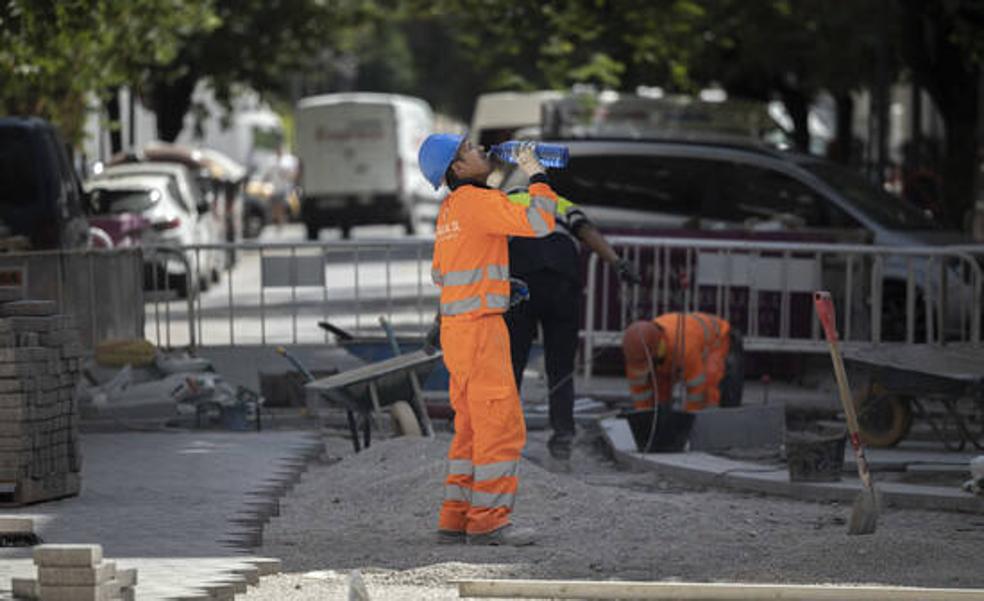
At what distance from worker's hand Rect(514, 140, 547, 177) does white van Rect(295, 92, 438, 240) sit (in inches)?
1390

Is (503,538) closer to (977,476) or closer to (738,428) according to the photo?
(977,476)

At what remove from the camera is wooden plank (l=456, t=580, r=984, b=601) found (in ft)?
25.3

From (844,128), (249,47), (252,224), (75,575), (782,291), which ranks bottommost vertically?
(252,224)

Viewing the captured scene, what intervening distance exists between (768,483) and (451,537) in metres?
2.48

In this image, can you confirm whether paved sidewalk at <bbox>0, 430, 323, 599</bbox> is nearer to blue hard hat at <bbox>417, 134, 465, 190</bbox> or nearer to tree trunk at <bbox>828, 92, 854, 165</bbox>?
blue hard hat at <bbox>417, 134, 465, 190</bbox>

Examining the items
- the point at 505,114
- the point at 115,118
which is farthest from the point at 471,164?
the point at 115,118

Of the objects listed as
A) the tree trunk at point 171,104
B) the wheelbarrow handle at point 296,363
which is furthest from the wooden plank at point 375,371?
the tree trunk at point 171,104

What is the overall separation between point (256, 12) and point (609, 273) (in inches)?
911

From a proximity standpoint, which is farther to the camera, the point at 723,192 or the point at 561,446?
the point at 723,192

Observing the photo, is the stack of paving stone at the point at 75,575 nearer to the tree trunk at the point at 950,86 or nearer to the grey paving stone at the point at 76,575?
the grey paving stone at the point at 76,575

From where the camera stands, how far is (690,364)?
14453mm

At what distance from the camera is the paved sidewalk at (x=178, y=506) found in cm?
886

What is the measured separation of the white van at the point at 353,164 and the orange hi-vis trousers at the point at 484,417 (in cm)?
3538

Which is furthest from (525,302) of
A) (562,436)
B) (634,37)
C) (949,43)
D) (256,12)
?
(256,12)
